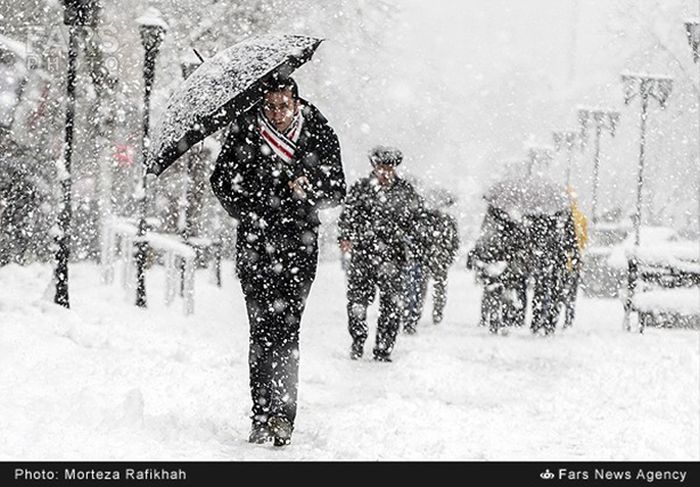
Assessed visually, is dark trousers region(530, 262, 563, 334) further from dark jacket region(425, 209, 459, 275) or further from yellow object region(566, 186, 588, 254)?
dark jacket region(425, 209, 459, 275)

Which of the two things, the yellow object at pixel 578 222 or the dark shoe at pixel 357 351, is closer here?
the dark shoe at pixel 357 351

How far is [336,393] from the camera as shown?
29.5ft

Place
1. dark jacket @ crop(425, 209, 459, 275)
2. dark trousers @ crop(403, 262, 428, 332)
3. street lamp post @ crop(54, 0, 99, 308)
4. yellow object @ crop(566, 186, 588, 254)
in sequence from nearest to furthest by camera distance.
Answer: street lamp post @ crop(54, 0, 99, 308) → dark trousers @ crop(403, 262, 428, 332) → yellow object @ crop(566, 186, 588, 254) → dark jacket @ crop(425, 209, 459, 275)

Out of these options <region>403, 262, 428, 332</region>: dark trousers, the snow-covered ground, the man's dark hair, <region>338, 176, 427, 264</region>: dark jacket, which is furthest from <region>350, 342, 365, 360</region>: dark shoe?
the man's dark hair

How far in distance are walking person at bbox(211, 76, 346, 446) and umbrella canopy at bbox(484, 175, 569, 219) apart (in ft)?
28.6

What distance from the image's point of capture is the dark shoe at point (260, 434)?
21.3 ft

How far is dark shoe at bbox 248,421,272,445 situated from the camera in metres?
6.49

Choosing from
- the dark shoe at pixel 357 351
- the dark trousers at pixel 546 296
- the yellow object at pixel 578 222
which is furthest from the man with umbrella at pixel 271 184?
the yellow object at pixel 578 222

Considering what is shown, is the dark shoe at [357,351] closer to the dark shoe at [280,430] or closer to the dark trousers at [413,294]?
the dark trousers at [413,294]

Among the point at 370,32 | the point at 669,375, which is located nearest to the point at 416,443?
the point at 669,375

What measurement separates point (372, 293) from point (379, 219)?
25.9 inches

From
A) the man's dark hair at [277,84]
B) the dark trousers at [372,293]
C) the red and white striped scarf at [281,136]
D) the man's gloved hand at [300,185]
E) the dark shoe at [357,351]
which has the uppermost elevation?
the man's dark hair at [277,84]

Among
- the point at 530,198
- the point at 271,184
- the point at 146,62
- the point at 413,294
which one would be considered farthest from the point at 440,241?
the point at 271,184

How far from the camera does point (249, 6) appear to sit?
2372cm
